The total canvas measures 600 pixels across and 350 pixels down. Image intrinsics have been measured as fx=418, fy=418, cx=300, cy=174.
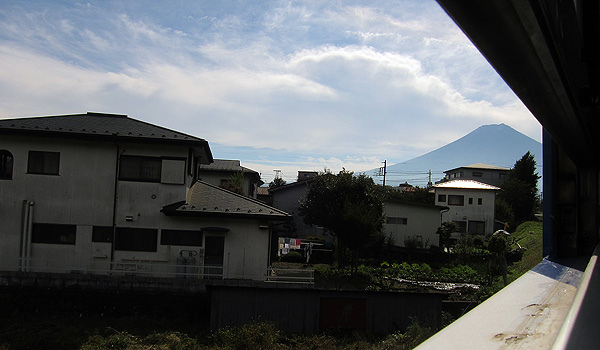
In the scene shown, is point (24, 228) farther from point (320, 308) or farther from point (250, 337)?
point (320, 308)

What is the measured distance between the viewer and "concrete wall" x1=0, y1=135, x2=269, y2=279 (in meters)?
16.0

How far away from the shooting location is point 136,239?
16391 mm

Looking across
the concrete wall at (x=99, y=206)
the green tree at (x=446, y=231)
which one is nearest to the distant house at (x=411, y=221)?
the green tree at (x=446, y=231)

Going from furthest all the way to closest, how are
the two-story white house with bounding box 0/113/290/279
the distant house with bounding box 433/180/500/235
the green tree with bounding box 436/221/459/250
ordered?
the distant house with bounding box 433/180/500/235, the green tree with bounding box 436/221/459/250, the two-story white house with bounding box 0/113/290/279

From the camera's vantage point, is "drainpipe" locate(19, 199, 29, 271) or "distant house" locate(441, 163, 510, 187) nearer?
"drainpipe" locate(19, 199, 29, 271)

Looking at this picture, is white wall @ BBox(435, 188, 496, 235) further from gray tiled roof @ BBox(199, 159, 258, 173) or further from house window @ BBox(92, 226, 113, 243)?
house window @ BBox(92, 226, 113, 243)

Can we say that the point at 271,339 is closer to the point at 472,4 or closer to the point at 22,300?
the point at 22,300

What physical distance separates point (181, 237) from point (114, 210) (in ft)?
9.26

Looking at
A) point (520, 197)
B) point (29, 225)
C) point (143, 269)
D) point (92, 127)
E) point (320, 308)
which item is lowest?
point (320, 308)

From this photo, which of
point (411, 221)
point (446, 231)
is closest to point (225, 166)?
point (411, 221)

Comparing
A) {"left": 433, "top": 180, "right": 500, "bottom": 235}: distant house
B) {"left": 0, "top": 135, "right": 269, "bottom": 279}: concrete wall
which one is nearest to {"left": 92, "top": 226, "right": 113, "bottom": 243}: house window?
{"left": 0, "top": 135, "right": 269, "bottom": 279}: concrete wall

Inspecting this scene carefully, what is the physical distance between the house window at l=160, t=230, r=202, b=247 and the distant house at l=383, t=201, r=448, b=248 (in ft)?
57.0

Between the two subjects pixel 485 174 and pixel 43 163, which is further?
pixel 485 174

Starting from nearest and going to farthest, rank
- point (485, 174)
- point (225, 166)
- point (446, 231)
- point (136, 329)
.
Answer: point (136, 329)
point (446, 231)
point (225, 166)
point (485, 174)
